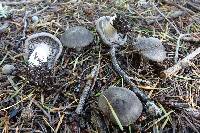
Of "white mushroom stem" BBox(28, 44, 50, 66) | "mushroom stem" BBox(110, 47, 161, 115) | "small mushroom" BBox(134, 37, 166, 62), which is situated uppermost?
"small mushroom" BBox(134, 37, 166, 62)

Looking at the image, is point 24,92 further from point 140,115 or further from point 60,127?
point 140,115

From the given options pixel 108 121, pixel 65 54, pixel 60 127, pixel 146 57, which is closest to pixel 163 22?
pixel 146 57

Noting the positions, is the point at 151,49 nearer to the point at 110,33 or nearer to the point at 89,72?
the point at 110,33

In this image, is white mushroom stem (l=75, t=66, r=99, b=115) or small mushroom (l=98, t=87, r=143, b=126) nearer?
→ small mushroom (l=98, t=87, r=143, b=126)

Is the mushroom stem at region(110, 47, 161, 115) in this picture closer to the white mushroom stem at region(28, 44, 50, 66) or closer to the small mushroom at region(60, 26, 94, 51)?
the small mushroom at region(60, 26, 94, 51)

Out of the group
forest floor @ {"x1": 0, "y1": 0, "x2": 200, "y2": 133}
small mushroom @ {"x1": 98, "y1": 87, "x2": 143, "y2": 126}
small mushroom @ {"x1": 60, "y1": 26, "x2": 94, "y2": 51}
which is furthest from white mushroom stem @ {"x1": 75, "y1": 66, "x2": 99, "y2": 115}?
small mushroom @ {"x1": 60, "y1": 26, "x2": 94, "y2": 51}

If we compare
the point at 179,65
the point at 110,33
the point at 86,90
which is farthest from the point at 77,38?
the point at 179,65

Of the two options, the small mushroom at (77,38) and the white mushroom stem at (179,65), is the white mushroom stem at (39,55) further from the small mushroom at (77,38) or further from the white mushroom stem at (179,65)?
the white mushroom stem at (179,65)
